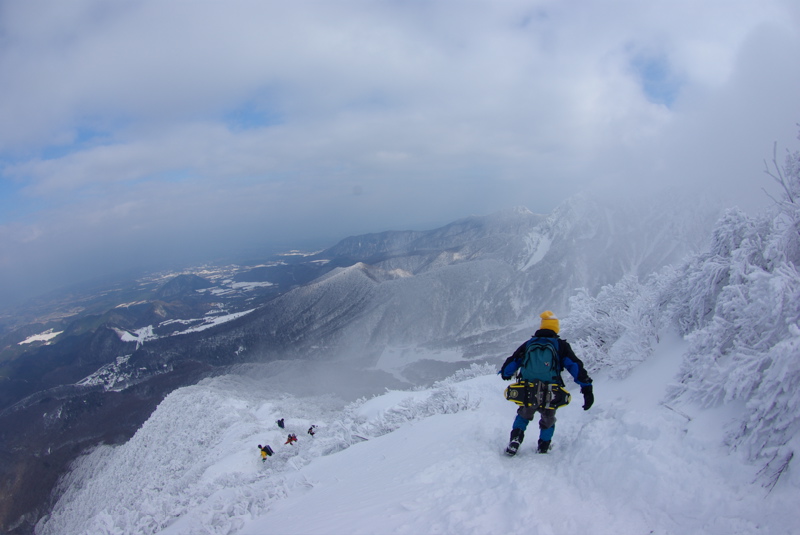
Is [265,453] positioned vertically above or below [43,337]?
above

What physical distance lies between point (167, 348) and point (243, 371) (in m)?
67.8

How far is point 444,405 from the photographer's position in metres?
13.3

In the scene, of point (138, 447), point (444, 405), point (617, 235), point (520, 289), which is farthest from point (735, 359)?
point (617, 235)

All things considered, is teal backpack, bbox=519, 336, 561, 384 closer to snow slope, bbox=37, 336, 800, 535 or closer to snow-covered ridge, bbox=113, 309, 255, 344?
snow slope, bbox=37, 336, 800, 535

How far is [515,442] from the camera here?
7.15 m

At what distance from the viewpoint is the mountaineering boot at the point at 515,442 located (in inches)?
279

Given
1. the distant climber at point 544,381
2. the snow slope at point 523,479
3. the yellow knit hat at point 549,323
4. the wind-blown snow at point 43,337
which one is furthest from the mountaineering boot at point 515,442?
the wind-blown snow at point 43,337

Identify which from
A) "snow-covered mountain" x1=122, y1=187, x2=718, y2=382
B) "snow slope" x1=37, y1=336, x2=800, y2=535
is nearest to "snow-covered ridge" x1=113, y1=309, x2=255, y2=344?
"snow-covered mountain" x1=122, y1=187, x2=718, y2=382

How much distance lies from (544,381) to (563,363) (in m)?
0.52

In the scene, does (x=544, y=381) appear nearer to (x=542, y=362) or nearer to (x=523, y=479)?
(x=542, y=362)

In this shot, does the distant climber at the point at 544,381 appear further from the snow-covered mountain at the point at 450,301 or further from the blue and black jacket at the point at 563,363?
the snow-covered mountain at the point at 450,301

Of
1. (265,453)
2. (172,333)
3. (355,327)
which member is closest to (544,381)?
(265,453)

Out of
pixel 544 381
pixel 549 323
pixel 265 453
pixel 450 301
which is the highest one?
pixel 549 323

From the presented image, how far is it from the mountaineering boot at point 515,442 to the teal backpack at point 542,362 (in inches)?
45.9
